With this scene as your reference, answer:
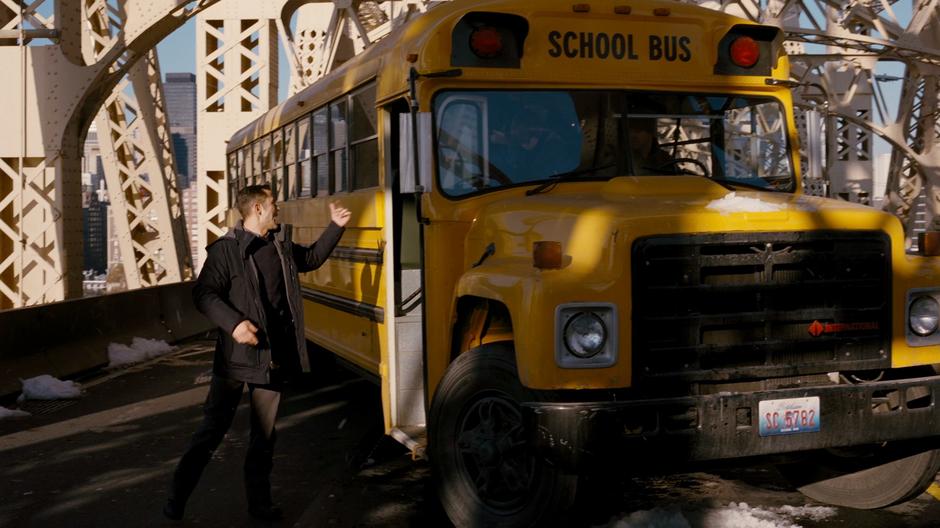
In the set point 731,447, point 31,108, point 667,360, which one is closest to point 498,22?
point 667,360

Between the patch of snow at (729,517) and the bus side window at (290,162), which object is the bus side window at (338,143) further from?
the patch of snow at (729,517)

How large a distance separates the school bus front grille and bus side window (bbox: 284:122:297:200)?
532 centimetres

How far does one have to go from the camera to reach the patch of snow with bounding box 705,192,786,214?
202 inches

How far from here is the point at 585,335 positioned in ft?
16.1

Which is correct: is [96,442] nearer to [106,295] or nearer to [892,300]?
[106,295]

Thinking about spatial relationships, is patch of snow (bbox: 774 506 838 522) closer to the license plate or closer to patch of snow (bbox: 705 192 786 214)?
the license plate

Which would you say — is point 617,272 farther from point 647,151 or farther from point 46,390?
point 46,390

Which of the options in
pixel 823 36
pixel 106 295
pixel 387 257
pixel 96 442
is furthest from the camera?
pixel 823 36

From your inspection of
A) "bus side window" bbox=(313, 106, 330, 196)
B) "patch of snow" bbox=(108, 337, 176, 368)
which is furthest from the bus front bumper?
"patch of snow" bbox=(108, 337, 176, 368)

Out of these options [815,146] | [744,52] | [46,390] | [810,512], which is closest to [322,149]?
[744,52]

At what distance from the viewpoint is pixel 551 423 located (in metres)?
4.77

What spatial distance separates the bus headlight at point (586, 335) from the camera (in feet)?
16.0

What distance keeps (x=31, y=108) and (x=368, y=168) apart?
24.9ft

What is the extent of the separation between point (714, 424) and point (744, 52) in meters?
2.51
